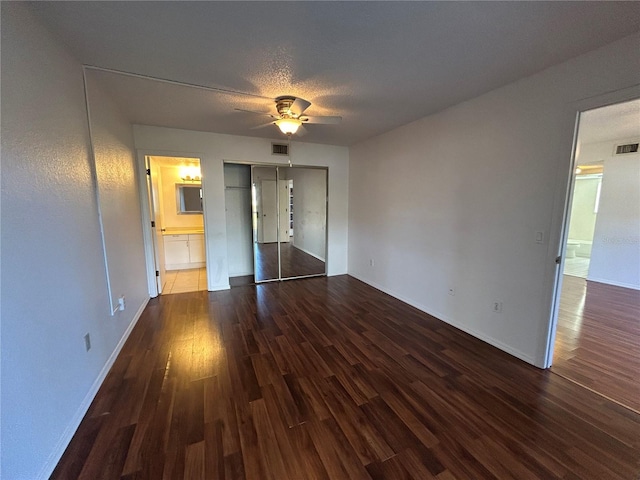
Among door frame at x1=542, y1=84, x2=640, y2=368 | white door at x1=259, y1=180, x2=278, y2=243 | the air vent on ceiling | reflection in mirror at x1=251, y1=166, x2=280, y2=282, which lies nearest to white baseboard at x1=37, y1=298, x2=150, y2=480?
reflection in mirror at x1=251, y1=166, x2=280, y2=282

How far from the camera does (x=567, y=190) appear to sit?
210 cm

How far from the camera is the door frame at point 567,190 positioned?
1.81 meters

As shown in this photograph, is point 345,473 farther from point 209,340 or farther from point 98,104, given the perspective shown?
point 98,104

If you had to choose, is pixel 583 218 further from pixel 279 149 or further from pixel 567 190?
pixel 279 149

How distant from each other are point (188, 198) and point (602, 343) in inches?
269

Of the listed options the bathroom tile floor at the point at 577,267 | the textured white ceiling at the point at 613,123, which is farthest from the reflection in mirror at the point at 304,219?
the bathroom tile floor at the point at 577,267

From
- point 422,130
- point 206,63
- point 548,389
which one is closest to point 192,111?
point 206,63

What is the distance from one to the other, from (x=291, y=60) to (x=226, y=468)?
8.97ft

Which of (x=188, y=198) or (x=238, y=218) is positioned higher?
(x=188, y=198)

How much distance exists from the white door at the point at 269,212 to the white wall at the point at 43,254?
2946 millimetres

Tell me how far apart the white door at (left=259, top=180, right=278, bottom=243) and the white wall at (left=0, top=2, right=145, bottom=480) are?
2946 mm

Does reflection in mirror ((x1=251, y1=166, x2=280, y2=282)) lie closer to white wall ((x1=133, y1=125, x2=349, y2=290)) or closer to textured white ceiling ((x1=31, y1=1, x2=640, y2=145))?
white wall ((x1=133, y1=125, x2=349, y2=290))

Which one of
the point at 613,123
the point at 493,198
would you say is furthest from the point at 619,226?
the point at 493,198

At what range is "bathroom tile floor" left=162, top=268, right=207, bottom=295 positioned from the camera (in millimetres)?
4441
